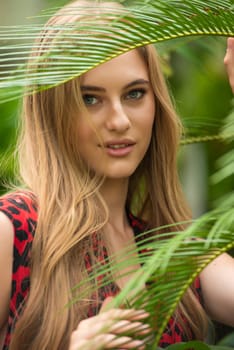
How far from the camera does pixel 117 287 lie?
208cm

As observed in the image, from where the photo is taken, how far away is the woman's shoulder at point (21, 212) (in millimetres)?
1910

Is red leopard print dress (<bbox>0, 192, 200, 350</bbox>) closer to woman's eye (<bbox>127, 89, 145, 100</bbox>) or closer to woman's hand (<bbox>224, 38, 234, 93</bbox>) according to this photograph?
woman's eye (<bbox>127, 89, 145, 100</bbox>)

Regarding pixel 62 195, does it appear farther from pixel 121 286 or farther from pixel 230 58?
pixel 230 58

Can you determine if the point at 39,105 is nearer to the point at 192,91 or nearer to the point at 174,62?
the point at 192,91

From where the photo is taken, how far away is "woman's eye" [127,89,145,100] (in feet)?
6.81

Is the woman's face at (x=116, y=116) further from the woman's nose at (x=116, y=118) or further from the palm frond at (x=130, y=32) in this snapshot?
the palm frond at (x=130, y=32)

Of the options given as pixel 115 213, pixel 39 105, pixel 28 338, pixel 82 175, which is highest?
pixel 39 105

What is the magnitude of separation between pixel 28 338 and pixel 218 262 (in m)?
0.63

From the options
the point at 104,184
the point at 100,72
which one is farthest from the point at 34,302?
the point at 100,72

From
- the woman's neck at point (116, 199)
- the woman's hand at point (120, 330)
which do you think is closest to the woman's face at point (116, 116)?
the woman's neck at point (116, 199)

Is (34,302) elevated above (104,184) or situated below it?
below

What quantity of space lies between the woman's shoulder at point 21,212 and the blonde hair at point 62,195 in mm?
23

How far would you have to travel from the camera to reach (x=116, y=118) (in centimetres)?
200

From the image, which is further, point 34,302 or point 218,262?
point 218,262
